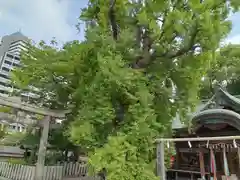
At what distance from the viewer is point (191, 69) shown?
6.98 metres

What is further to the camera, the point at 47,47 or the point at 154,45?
the point at 47,47

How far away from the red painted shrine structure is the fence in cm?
500

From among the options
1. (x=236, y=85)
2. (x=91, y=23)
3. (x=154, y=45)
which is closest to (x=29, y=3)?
(x=91, y=23)

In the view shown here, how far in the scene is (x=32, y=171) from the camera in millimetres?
8445

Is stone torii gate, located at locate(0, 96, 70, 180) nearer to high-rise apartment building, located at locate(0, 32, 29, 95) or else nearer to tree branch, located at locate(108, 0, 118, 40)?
tree branch, located at locate(108, 0, 118, 40)

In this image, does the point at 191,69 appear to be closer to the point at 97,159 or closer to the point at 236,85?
the point at 97,159

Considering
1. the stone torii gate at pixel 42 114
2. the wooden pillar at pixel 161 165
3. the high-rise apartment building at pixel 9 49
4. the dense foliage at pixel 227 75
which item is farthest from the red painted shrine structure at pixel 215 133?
the high-rise apartment building at pixel 9 49

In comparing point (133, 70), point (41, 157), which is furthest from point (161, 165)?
point (41, 157)

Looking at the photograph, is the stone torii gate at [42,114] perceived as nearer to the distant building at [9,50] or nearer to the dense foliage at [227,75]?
the dense foliage at [227,75]

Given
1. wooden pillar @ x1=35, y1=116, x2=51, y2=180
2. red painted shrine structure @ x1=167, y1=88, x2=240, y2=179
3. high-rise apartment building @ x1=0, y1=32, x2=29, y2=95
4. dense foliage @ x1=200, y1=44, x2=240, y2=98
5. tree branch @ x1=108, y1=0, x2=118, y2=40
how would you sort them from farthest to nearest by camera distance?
high-rise apartment building @ x1=0, y1=32, x2=29, y2=95, dense foliage @ x1=200, y1=44, x2=240, y2=98, wooden pillar @ x1=35, y1=116, x2=51, y2=180, red painted shrine structure @ x1=167, y1=88, x2=240, y2=179, tree branch @ x1=108, y1=0, x2=118, y2=40

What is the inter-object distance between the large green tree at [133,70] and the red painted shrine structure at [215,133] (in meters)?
1.12

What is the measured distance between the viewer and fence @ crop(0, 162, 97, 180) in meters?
8.57

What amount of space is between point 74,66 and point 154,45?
111 inches

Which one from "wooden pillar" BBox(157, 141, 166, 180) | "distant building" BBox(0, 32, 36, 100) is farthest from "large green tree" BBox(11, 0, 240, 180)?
"distant building" BBox(0, 32, 36, 100)
